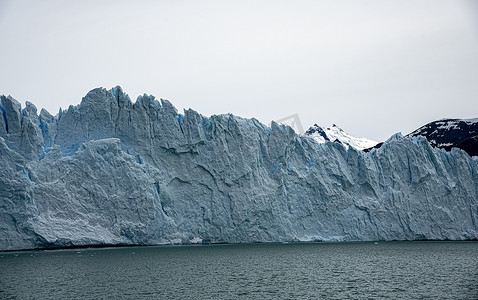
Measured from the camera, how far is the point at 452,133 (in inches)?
3022

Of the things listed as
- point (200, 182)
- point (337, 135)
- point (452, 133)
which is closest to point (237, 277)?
A: point (200, 182)

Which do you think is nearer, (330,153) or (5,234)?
(5,234)

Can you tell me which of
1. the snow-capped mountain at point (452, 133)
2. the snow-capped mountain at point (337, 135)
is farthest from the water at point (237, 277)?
the snow-capped mountain at point (337, 135)

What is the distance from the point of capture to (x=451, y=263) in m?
31.1

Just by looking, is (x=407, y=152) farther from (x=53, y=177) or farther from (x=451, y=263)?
(x=53, y=177)

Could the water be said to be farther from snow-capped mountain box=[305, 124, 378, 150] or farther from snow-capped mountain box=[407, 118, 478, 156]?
snow-capped mountain box=[305, 124, 378, 150]

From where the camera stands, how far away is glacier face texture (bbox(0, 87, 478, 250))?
37.4 meters

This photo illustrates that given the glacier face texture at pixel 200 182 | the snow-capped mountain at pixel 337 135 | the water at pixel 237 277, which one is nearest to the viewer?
the water at pixel 237 277

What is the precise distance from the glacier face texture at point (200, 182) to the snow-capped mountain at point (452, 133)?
17.0 metres

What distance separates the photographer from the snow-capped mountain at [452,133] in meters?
69.0

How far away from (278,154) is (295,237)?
8236mm

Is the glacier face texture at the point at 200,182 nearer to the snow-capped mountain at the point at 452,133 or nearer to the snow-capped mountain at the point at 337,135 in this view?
the snow-capped mountain at the point at 452,133

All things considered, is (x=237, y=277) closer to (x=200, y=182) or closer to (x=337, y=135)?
(x=200, y=182)

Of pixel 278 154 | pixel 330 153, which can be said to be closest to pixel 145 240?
pixel 278 154
